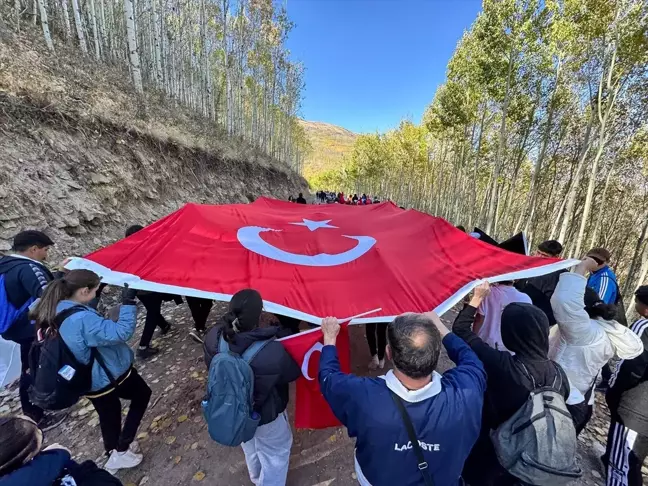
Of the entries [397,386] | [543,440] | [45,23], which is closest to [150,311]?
[397,386]

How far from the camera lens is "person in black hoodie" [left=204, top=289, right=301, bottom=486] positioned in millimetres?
2170

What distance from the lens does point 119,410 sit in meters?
2.84

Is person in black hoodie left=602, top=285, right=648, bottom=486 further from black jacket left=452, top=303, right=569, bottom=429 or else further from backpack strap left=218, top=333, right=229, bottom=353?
backpack strap left=218, top=333, right=229, bottom=353

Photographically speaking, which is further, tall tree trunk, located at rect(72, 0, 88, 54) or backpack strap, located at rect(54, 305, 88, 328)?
tall tree trunk, located at rect(72, 0, 88, 54)

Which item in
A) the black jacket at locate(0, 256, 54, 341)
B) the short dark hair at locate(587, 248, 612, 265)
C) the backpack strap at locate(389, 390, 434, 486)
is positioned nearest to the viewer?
the backpack strap at locate(389, 390, 434, 486)

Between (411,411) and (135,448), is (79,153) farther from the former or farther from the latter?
(411,411)

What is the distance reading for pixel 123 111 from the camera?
8.89m

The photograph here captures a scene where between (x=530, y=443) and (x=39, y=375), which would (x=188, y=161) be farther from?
(x=530, y=443)

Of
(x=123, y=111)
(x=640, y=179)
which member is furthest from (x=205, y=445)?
(x=640, y=179)

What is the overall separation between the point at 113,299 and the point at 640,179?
22.9m

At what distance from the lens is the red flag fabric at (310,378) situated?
2.50 metres

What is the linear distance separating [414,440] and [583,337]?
1.93m

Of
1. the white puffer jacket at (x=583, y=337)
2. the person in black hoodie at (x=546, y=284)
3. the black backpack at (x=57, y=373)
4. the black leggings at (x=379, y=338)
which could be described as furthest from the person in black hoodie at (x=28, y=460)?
the person in black hoodie at (x=546, y=284)

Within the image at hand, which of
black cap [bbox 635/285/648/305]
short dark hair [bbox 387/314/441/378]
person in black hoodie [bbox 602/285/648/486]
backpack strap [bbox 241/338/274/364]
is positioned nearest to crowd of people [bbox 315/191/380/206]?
black cap [bbox 635/285/648/305]
